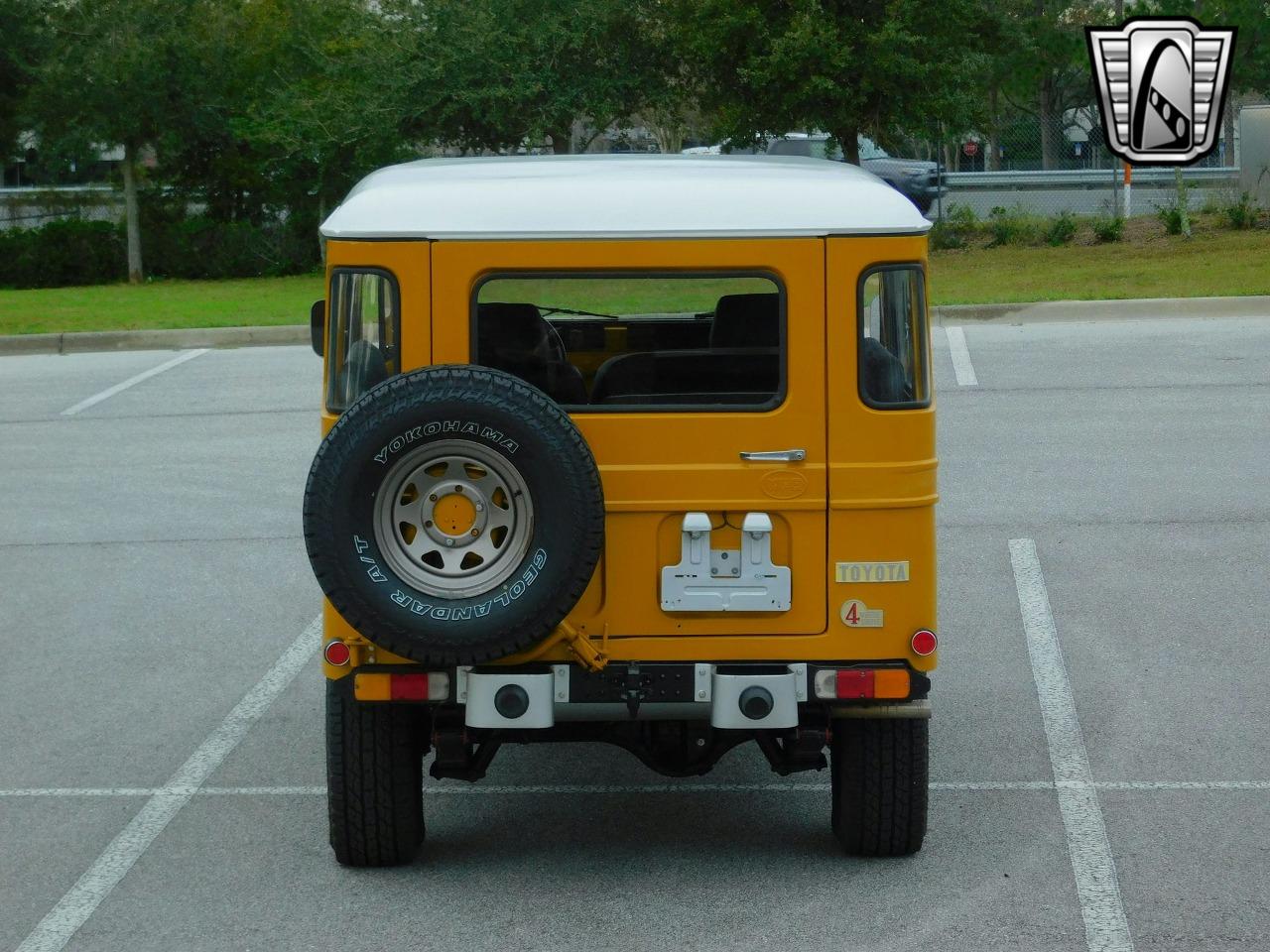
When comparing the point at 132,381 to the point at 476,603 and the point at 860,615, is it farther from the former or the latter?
the point at 860,615

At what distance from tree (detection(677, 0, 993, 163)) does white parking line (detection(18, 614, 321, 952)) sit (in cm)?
1495

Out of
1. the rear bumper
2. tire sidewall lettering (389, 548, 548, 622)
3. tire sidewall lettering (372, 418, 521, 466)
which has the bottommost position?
the rear bumper

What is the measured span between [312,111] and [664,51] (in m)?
4.95

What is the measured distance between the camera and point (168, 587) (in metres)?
9.23

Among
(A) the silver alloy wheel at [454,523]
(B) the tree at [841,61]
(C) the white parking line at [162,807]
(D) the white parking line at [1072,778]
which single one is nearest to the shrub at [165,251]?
(B) the tree at [841,61]

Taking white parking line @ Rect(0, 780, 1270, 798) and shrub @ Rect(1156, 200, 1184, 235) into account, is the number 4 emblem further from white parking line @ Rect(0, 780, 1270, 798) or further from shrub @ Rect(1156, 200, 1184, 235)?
shrub @ Rect(1156, 200, 1184, 235)

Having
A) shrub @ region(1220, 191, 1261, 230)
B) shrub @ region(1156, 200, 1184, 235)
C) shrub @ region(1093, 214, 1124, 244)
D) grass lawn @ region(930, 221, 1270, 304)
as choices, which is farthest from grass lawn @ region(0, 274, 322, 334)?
shrub @ region(1220, 191, 1261, 230)

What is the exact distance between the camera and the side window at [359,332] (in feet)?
16.5

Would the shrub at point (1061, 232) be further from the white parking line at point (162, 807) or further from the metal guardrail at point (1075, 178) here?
the white parking line at point (162, 807)

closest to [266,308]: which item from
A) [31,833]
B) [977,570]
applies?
[977,570]

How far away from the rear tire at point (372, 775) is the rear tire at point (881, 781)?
1.29 metres

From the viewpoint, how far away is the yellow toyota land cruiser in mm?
4996

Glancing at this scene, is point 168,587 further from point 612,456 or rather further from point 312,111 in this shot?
point 312,111

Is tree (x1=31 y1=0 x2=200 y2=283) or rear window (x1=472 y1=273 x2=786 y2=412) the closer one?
rear window (x1=472 y1=273 x2=786 y2=412)
